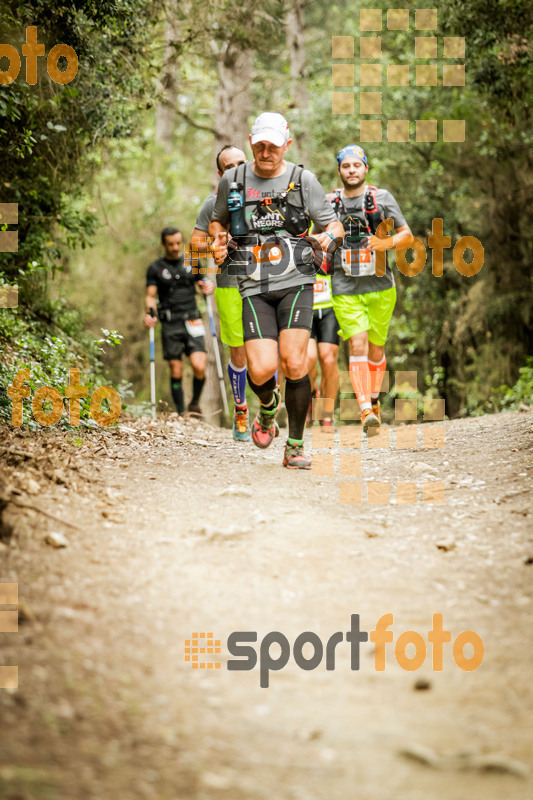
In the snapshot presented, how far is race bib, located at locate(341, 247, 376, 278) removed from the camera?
25.7 feet

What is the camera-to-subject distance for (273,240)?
228 inches

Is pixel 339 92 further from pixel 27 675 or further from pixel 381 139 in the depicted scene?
pixel 27 675

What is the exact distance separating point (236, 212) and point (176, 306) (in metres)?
4.62

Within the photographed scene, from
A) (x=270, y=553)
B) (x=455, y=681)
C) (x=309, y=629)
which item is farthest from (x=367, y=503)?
(x=455, y=681)

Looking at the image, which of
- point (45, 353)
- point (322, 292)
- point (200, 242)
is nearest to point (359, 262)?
point (322, 292)

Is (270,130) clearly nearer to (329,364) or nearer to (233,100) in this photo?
(329,364)

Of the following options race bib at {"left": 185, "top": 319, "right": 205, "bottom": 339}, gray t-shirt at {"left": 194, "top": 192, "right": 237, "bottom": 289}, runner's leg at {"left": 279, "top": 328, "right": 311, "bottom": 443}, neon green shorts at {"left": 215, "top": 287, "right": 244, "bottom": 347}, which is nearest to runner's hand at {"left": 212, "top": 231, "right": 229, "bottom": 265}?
gray t-shirt at {"left": 194, "top": 192, "right": 237, "bottom": 289}

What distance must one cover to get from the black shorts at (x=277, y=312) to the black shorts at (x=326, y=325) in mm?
2721

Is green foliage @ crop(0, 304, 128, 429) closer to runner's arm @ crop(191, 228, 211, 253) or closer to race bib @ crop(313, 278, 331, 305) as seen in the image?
runner's arm @ crop(191, 228, 211, 253)

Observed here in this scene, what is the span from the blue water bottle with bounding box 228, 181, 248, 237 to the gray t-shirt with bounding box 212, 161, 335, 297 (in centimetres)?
4

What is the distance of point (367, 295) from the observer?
318 inches

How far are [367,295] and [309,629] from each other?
17.4 ft

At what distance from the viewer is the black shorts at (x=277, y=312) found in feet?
19.1

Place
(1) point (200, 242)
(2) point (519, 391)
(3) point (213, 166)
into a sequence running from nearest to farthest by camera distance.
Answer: (1) point (200, 242)
(2) point (519, 391)
(3) point (213, 166)
